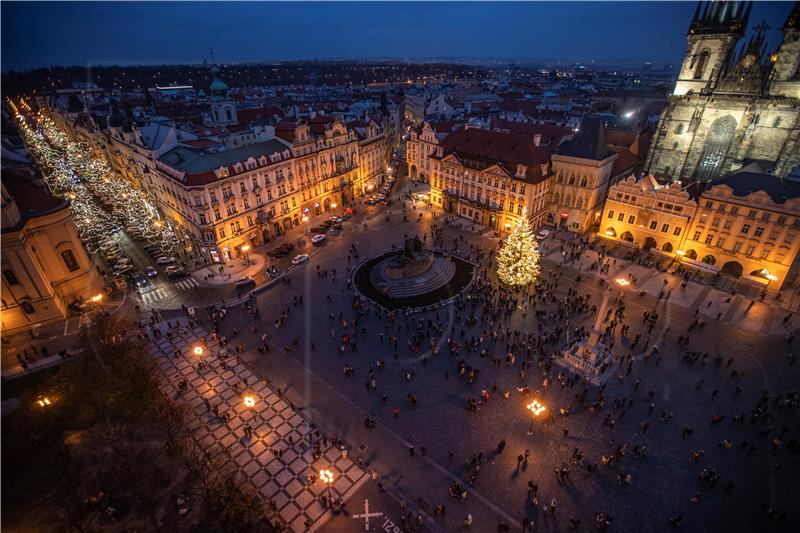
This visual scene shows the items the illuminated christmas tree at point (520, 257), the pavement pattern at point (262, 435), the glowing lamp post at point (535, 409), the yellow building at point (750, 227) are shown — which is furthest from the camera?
the illuminated christmas tree at point (520, 257)

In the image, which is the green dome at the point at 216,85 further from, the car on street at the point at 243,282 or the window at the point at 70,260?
the car on street at the point at 243,282

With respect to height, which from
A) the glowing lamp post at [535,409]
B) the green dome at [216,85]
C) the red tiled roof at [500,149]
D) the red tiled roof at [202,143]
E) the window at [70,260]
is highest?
the green dome at [216,85]

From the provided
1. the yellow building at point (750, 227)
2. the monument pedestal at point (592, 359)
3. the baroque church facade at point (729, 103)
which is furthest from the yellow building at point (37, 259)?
the baroque church facade at point (729, 103)

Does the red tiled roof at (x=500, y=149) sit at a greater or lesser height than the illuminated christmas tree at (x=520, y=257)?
greater

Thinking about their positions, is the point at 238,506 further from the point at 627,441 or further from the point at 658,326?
the point at 658,326

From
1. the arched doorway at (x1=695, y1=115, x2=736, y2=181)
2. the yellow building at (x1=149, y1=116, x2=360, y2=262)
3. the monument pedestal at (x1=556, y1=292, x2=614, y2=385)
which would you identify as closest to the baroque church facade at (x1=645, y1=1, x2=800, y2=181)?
the arched doorway at (x1=695, y1=115, x2=736, y2=181)

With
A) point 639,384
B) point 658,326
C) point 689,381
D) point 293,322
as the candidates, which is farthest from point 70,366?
point 658,326
